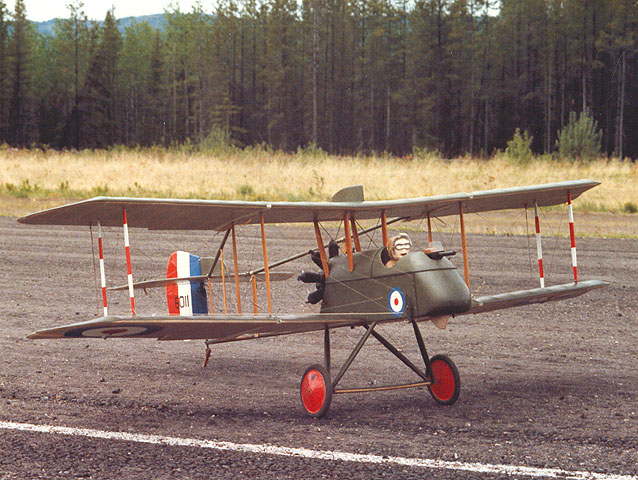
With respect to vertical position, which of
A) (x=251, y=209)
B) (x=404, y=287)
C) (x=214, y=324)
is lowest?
(x=214, y=324)

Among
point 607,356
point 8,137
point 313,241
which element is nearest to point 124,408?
point 607,356

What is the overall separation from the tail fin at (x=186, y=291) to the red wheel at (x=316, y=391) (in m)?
2.42

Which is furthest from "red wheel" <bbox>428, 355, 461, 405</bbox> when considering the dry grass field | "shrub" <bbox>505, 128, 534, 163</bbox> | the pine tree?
the pine tree

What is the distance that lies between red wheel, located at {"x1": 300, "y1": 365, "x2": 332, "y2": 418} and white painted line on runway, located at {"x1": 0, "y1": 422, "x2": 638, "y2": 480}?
3.20ft

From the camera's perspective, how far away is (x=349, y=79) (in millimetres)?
98312

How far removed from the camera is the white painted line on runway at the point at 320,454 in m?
5.61

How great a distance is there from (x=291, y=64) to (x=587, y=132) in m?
58.3

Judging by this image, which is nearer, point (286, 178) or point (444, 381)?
point (444, 381)

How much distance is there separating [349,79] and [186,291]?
9165 cm

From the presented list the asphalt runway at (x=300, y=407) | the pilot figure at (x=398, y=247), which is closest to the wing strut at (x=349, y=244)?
the pilot figure at (x=398, y=247)

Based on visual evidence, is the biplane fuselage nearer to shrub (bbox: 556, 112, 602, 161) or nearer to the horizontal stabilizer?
the horizontal stabilizer

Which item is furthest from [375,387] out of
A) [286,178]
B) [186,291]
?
[286,178]

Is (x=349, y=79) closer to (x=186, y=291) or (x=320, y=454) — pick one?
(x=186, y=291)

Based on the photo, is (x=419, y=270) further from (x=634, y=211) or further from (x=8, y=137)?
(x=8, y=137)
